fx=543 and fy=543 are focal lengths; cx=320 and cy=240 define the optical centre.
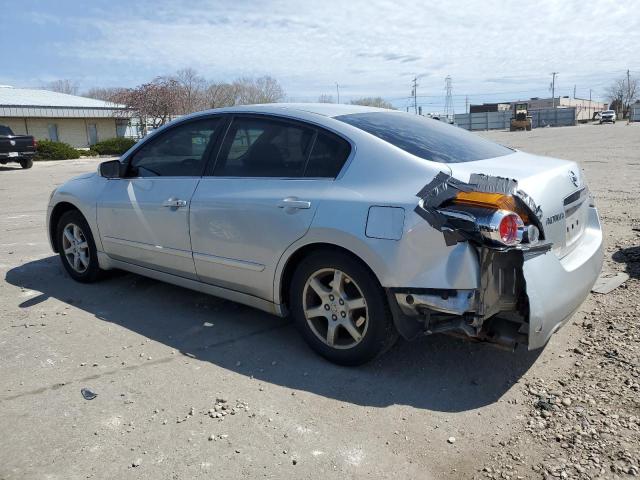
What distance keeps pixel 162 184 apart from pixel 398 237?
226 cm

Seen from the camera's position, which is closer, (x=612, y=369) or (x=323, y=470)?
(x=323, y=470)

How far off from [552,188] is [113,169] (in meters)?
3.60

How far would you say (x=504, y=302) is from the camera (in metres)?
3.00

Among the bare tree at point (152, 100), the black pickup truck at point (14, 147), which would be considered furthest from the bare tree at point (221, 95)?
the black pickup truck at point (14, 147)

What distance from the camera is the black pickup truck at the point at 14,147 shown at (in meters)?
22.0

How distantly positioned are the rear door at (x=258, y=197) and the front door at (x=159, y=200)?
171mm

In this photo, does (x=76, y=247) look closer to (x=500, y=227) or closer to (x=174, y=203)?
(x=174, y=203)

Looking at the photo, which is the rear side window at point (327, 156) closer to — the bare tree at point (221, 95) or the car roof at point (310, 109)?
the car roof at point (310, 109)

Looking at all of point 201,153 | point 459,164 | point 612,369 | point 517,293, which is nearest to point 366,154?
point 459,164

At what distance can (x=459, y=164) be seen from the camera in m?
3.32

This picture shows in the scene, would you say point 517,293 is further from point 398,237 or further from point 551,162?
point 551,162

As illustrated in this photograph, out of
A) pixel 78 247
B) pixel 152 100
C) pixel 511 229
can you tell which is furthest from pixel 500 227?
pixel 152 100

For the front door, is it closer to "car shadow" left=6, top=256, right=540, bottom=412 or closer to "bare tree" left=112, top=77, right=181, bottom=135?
"car shadow" left=6, top=256, right=540, bottom=412

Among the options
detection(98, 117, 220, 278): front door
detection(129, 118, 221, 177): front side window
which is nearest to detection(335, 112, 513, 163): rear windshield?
detection(129, 118, 221, 177): front side window
